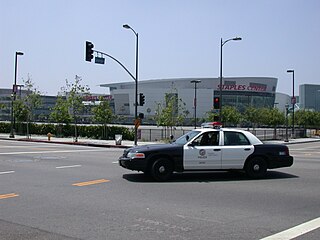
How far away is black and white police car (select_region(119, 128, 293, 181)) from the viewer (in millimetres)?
12047

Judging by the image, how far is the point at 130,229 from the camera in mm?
6766

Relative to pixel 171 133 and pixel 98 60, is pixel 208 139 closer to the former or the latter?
pixel 98 60

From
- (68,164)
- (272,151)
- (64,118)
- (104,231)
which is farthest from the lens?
(64,118)

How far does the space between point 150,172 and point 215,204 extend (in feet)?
11.8

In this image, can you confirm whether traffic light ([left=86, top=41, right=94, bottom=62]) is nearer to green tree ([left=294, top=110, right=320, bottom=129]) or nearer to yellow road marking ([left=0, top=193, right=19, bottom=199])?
yellow road marking ([left=0, top=193, right=19, bottom=199])

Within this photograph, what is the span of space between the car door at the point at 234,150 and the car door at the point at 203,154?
0.74ft

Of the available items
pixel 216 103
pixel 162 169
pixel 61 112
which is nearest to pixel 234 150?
pixel 162 169

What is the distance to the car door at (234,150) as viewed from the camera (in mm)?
12430

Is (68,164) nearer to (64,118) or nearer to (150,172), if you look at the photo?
(150,172)

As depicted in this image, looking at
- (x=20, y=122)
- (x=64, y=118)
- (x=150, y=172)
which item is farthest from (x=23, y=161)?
(x=20, y=122)

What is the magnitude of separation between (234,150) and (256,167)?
0.97 metres

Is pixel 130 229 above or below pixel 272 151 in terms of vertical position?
below

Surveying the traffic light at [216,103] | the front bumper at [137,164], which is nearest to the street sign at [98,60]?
the traffic light at [216,103]

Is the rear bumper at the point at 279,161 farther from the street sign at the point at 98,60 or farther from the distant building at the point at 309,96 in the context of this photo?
the distant building at the point at 309,96
